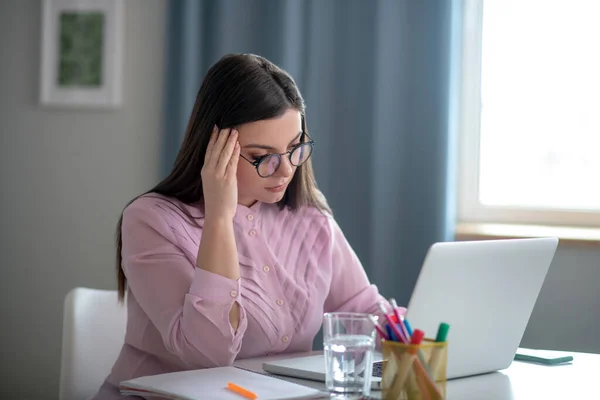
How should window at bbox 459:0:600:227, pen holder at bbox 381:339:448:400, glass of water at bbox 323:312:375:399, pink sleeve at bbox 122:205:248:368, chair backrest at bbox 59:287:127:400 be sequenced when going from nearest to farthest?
pen holder at bbox 381:339:448:400
glass of water at bbox 323:312:375:399
pink sleeve at bbox 122:205:248:368
chair backrest at bbox 59:287:127:400
window at bbox 459:0:600:227

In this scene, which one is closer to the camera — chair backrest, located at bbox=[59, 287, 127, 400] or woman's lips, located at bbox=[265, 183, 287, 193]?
woman's lips, located at bbox=[265, 183, 287, 193]

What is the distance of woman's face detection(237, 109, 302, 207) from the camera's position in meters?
1.61

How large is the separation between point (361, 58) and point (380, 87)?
13 cm

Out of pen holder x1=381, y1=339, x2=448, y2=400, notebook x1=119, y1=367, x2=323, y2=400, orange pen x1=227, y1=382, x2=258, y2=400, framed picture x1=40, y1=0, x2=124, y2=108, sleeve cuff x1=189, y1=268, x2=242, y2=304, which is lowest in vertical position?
notebook x1=119, y1=367, x2=323, y2=400

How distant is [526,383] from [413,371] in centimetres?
39

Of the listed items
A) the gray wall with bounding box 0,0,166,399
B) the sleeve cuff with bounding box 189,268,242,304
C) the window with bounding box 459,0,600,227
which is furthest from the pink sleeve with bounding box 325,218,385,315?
the gray wall with bounding box 0,0,166,399

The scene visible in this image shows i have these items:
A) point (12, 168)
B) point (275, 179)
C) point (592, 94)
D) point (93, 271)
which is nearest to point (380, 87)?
point (592, 94)

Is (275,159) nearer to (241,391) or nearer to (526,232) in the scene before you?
(241,391)

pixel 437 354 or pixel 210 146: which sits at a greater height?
pixel 210 146

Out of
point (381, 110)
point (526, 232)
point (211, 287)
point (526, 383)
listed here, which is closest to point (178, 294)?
point (211, 287)

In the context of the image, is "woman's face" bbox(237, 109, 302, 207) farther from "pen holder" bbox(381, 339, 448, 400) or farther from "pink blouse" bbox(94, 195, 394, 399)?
"pen holder" bbox(381, 339, 448, 400)

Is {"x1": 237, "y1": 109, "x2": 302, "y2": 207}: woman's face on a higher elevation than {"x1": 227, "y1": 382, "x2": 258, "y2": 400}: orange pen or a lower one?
higher

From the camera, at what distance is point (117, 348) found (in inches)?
73.7

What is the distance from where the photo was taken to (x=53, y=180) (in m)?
3.18
